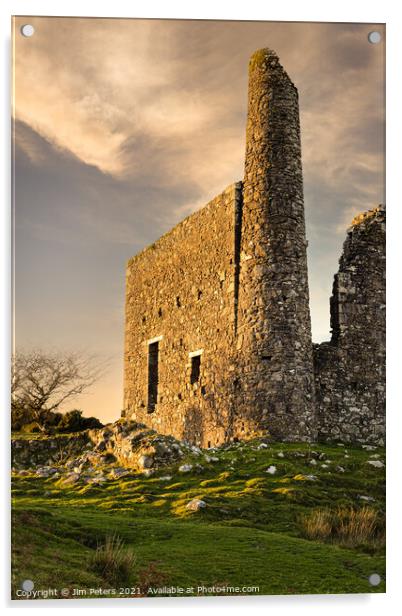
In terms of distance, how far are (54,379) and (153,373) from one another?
5384 millimetres

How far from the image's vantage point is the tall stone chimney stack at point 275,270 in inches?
551

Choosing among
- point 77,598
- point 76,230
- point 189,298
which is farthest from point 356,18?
point 189,298

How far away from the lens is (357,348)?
15.6 m

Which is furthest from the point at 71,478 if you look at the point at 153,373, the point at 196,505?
the point at 153,373

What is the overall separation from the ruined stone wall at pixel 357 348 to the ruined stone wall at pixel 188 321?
1.75m

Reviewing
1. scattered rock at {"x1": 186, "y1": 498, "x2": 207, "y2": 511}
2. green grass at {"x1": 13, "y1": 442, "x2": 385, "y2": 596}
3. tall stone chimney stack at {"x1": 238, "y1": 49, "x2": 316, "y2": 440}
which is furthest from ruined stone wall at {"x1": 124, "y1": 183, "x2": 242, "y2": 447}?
scattered rock at {"x1": 186, "y1": 498, "x2": 207, "y2": 511}

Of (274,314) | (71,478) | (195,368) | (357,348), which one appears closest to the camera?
(71,478)

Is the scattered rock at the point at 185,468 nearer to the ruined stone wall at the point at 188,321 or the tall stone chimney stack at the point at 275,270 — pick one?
the tall stone chimney stack at the point at 275,270

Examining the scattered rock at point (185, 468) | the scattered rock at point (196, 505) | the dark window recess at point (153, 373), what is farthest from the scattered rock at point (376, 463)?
the dark window recess at point (153, 373)

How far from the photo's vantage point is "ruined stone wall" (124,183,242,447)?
16062 mm

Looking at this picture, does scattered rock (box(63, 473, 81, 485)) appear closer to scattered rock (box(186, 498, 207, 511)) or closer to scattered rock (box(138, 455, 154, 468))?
scattered rock (box(138, 455, 154, 468))

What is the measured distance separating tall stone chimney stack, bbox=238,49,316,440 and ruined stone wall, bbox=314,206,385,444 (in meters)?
0.93

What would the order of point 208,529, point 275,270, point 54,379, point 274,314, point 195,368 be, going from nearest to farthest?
1. point 208,529
2. point 274,314
3. point 275,270
4. point 54,379
5. point 195,368

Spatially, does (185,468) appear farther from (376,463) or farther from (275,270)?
(275,270)
